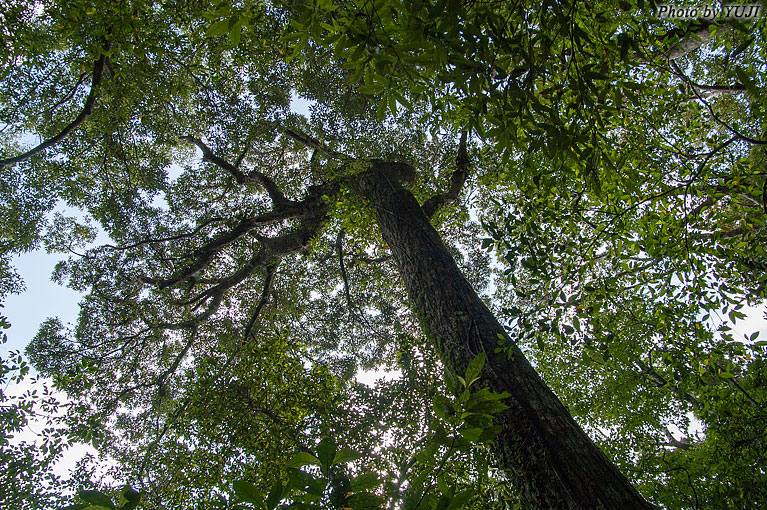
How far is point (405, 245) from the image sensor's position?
4855 mm

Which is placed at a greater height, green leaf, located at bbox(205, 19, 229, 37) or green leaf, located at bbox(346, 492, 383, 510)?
green leaf, located at bbox(205, 19, 229, 37)

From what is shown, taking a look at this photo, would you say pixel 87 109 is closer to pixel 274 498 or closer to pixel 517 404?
pixel 274 498

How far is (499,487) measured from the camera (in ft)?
9.91

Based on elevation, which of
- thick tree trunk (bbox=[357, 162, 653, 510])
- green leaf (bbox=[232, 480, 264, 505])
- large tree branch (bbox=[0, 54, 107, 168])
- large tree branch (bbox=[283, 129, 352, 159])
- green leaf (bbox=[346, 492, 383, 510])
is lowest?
green leaf (bbox=[346, 492, 383, 510])

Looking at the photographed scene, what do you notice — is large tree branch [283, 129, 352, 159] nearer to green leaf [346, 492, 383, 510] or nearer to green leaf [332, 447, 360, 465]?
green leaf [332, 447, 360, 465]

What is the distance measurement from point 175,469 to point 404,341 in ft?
12.7

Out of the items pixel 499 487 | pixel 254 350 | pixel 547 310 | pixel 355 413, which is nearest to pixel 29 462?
pixel 254 350

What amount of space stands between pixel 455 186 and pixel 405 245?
3.15 m

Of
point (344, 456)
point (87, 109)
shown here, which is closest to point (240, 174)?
point (87, 109)

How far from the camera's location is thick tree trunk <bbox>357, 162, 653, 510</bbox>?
6.83 ft

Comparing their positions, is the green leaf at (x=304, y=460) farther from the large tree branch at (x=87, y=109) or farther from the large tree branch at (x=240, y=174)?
the large tree branch at (x=240, y=174)

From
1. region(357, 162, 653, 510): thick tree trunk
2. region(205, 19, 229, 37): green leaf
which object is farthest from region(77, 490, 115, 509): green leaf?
region(357, 162, 653, 510): thick tree trunk

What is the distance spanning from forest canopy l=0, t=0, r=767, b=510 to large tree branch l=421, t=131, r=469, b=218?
0.20ft

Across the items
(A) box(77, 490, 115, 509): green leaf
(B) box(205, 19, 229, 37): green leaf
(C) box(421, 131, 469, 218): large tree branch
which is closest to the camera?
(A) box(77, 490, 115, 509): green leaf
